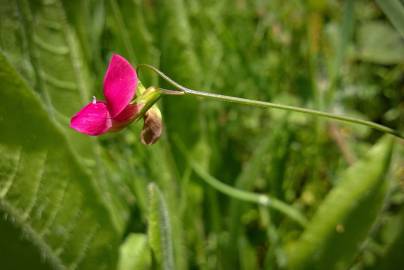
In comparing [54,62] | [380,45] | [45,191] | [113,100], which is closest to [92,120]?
[113,100]

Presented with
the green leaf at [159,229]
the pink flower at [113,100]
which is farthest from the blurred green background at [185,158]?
the pink flower at [113,100]

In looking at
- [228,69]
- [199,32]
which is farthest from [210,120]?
[199,32]

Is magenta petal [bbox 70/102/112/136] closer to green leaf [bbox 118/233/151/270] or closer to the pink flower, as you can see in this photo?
the pink flower

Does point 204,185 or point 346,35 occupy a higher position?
point 346,35

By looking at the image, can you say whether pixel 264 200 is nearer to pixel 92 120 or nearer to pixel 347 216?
pixel 347 216

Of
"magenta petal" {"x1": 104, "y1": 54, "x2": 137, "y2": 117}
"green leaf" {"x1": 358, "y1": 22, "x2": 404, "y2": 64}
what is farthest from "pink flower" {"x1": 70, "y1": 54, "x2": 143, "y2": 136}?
"green leaf" {"x1": 358, "y1": 22, "x2": 404, "y2": 64}

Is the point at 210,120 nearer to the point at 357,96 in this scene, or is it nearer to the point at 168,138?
the point at 168,138
